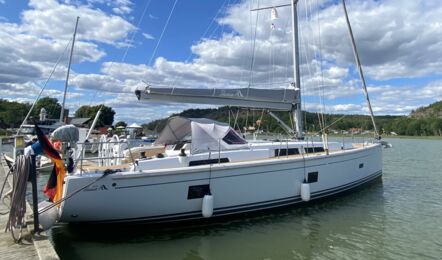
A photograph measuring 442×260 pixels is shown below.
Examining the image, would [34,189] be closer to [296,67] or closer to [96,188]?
[96,188]

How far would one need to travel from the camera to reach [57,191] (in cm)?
744

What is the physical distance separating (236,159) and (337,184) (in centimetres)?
398

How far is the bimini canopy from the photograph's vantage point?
952 cm

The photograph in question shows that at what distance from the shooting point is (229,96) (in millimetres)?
10836

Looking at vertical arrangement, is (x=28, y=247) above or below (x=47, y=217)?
below

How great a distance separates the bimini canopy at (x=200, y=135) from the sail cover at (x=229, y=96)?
67 cm

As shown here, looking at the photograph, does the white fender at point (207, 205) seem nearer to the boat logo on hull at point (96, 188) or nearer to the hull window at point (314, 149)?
the boat logo on hull at point (96, 188)

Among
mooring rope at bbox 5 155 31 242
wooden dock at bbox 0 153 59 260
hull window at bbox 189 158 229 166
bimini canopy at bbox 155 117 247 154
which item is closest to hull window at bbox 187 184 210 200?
hull window at bbox 189 158 229 166

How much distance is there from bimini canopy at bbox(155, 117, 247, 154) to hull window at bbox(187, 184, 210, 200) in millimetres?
1190

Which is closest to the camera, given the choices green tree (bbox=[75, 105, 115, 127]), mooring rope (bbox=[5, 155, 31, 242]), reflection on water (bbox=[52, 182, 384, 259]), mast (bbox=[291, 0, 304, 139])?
mooring rope (bbox=[5, 155, 31, 242])

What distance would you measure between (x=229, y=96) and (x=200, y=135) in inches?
73.5

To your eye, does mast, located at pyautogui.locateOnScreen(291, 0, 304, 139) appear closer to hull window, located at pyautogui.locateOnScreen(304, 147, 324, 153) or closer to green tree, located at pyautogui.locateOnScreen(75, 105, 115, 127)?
hull window, located at pyautogui.locateOnScreen(304, 147, 324, 153)

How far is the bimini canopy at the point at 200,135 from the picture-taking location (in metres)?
9.52

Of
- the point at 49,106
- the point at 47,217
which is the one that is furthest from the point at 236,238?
the point at 49,106
